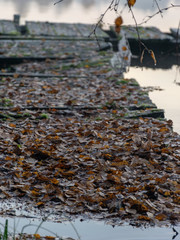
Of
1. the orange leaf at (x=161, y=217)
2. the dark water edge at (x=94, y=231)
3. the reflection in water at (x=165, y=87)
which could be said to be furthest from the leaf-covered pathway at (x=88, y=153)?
the reflection in water at (x=165, y=87)

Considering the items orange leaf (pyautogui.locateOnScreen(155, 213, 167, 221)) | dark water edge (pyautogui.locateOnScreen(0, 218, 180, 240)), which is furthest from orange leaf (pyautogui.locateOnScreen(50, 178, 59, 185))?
→ orange leaf (pyautogui.locateOnScreen(155, 213, 167, 221))

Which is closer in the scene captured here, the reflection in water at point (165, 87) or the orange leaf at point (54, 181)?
the orange leaf at point (54, 181)

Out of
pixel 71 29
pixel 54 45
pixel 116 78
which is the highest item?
pixel 71 29

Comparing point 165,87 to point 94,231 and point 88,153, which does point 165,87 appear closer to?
point 88,153

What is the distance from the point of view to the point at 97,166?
570 centimetres

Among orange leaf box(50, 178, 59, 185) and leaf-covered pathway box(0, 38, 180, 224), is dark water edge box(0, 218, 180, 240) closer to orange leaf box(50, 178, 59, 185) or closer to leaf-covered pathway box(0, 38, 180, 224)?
leaf-covered pathway box(0, 38, 180, 224)

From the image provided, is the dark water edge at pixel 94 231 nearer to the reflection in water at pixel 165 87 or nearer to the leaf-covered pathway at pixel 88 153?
the leaf-covered pathway at pixel 88 153

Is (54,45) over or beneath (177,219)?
over

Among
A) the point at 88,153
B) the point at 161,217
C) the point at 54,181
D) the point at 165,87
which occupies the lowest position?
the point at 161,217

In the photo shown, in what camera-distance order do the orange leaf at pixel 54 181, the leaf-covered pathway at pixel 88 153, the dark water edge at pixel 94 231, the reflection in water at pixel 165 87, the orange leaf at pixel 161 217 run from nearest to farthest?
the dark water edge at pixel 94 231
the orange leaf at pixel 161 217
the leaf-covered pathway at pixel 88 153
the orange leaf at pixel 54 181
the reflection in water at pixel 165 87

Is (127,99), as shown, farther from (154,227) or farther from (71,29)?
(71,29)

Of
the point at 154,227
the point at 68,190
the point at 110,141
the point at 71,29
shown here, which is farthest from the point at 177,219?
the point at 71,29

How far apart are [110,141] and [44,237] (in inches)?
107

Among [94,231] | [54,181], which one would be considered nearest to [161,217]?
[94,231]
